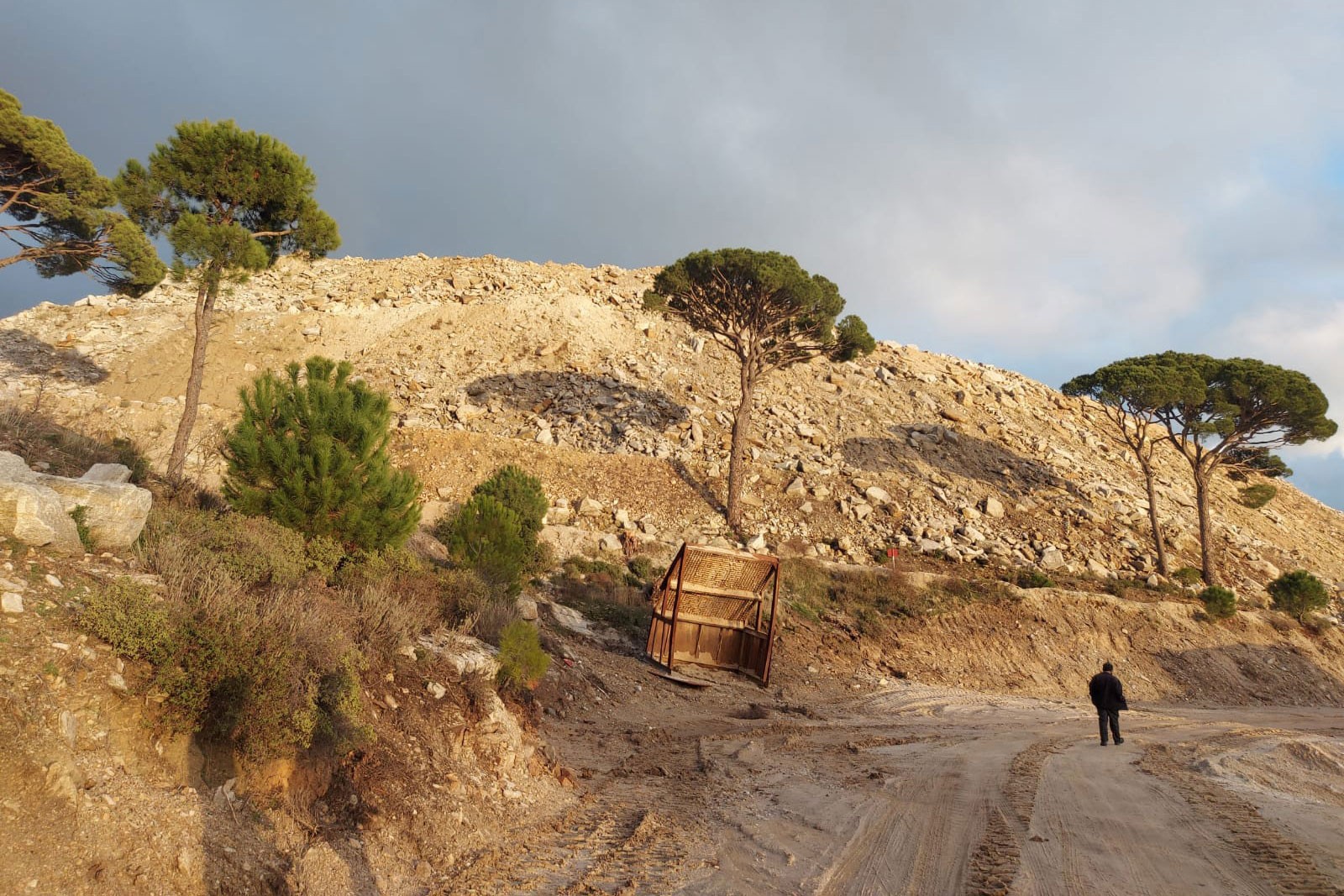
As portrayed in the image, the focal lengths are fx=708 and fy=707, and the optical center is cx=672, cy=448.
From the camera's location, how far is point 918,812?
732cm

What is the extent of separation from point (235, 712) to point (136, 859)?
54.6 inches

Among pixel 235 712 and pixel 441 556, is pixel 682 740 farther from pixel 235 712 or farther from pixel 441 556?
pixel 441 556

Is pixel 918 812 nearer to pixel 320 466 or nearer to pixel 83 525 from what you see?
pixel 83 525

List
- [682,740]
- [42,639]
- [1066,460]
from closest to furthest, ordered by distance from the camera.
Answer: [42,639], [682,740], [1066,460]

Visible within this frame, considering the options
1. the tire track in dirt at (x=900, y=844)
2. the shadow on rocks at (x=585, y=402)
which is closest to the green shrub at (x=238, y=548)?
the tire track in dirt at (x=900, y=844)

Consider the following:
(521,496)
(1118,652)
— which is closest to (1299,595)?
(1118,652)

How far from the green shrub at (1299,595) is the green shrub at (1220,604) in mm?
4238

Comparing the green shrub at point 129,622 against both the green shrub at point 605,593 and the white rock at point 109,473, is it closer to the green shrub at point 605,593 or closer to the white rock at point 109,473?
the white rock at point 109,473

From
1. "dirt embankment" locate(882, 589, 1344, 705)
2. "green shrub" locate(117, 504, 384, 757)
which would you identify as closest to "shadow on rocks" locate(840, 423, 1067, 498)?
"dirt embankment" locate(882, 589, 1344, 705)

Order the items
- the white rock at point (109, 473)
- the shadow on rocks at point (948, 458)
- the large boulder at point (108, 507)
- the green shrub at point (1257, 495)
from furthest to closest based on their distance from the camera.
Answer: the green shrub at point (1257, 495), the shadow on rocks at point (948, 458), the white rock at point (109, 473), the large boulder at point (108, 507)

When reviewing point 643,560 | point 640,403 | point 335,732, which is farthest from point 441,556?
point 640,403

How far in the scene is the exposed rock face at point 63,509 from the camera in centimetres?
609

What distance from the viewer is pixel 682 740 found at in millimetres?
11266

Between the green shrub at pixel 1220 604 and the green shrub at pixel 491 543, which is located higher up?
the green shrub at pixel 1220 604
